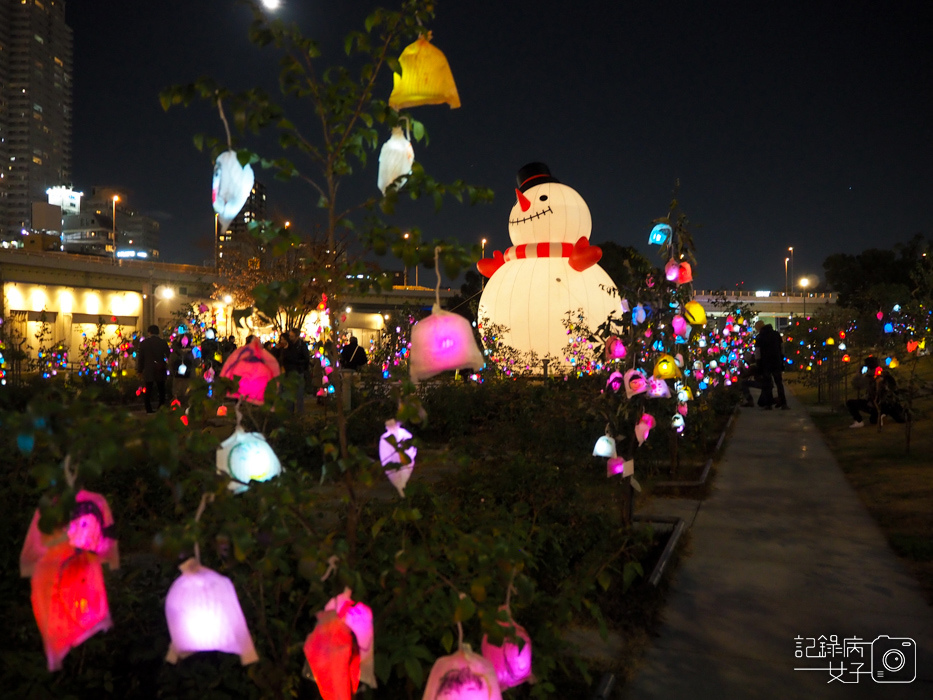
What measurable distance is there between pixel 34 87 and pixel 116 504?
184787 mm

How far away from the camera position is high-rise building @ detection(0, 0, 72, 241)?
15175 centimetres

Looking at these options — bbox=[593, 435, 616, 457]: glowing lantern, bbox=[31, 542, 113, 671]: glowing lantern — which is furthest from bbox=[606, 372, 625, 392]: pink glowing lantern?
bbox=[31, 542, 113, 671]: glowing lantern

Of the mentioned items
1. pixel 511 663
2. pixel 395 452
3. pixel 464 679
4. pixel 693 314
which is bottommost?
pixel 511 663

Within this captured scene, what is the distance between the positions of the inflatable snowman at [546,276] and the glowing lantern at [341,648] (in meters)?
18.1

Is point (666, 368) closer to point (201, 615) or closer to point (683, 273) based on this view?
point (683, 273)

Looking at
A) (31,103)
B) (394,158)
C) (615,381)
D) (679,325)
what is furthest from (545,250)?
(31,103)

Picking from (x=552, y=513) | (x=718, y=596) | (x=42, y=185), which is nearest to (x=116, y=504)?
(x=552, y=513)

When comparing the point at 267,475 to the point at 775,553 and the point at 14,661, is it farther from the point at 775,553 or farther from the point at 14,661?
the point at 775,553

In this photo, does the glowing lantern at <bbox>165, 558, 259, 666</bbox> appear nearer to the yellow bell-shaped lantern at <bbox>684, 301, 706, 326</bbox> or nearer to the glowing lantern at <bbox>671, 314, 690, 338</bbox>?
the glowing lantern at <bbox>671, 314, 690, 338</bbox>

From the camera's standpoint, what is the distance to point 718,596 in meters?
4.65

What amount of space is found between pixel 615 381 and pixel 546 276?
15.0 meters

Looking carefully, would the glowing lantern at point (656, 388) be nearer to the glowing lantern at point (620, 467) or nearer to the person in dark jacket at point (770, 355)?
the glowing lantern at point (620, 467)

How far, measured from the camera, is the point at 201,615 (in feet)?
6.27

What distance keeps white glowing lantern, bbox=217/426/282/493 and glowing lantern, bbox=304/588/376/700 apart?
1.64 ft
